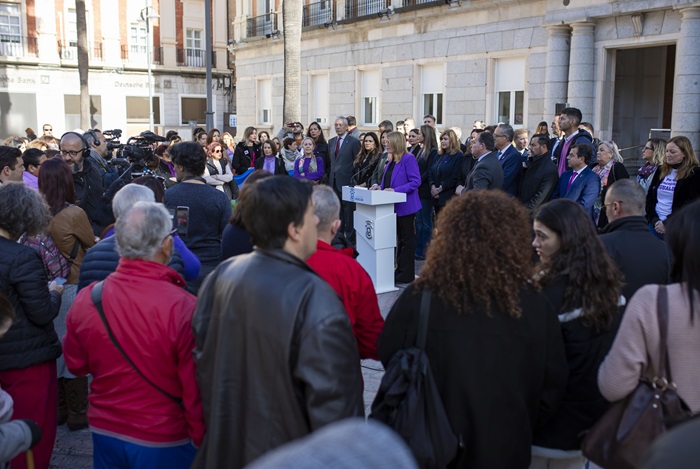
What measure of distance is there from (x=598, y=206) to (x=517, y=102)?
11014mm

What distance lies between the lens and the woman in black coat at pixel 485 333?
2.63 metres

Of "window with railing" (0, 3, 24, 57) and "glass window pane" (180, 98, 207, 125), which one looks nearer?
"window with railing" (0, 3, 24, 57)

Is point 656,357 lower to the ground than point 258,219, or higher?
lower

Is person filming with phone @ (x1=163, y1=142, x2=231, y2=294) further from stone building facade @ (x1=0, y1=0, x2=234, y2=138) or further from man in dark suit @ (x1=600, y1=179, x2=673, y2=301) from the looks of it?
stone building facade @ (x1=0, y1=0, x2=234, y2=138)

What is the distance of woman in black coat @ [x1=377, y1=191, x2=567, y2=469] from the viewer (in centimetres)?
263

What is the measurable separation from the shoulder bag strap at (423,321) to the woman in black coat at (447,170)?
7375 millimetres

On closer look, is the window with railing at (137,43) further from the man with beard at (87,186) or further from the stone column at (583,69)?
the man with beard at (87,186)

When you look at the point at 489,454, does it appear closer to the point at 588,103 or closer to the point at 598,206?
the point at 598,206

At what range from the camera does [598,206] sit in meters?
7.67

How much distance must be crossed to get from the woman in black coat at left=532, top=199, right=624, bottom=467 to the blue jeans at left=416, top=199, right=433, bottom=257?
7.61 m

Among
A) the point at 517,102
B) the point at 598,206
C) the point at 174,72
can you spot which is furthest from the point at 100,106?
the point at 598,206

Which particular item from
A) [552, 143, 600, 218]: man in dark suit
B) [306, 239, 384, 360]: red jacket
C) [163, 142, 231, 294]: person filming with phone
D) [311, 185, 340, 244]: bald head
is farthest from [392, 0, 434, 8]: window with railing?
[306, 239, 384, 360]: red jacket

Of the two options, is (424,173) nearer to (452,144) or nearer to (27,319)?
(452,144)

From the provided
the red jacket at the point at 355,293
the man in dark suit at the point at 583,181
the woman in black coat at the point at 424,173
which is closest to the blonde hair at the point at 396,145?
the woman in black coat at the point at 424,173
